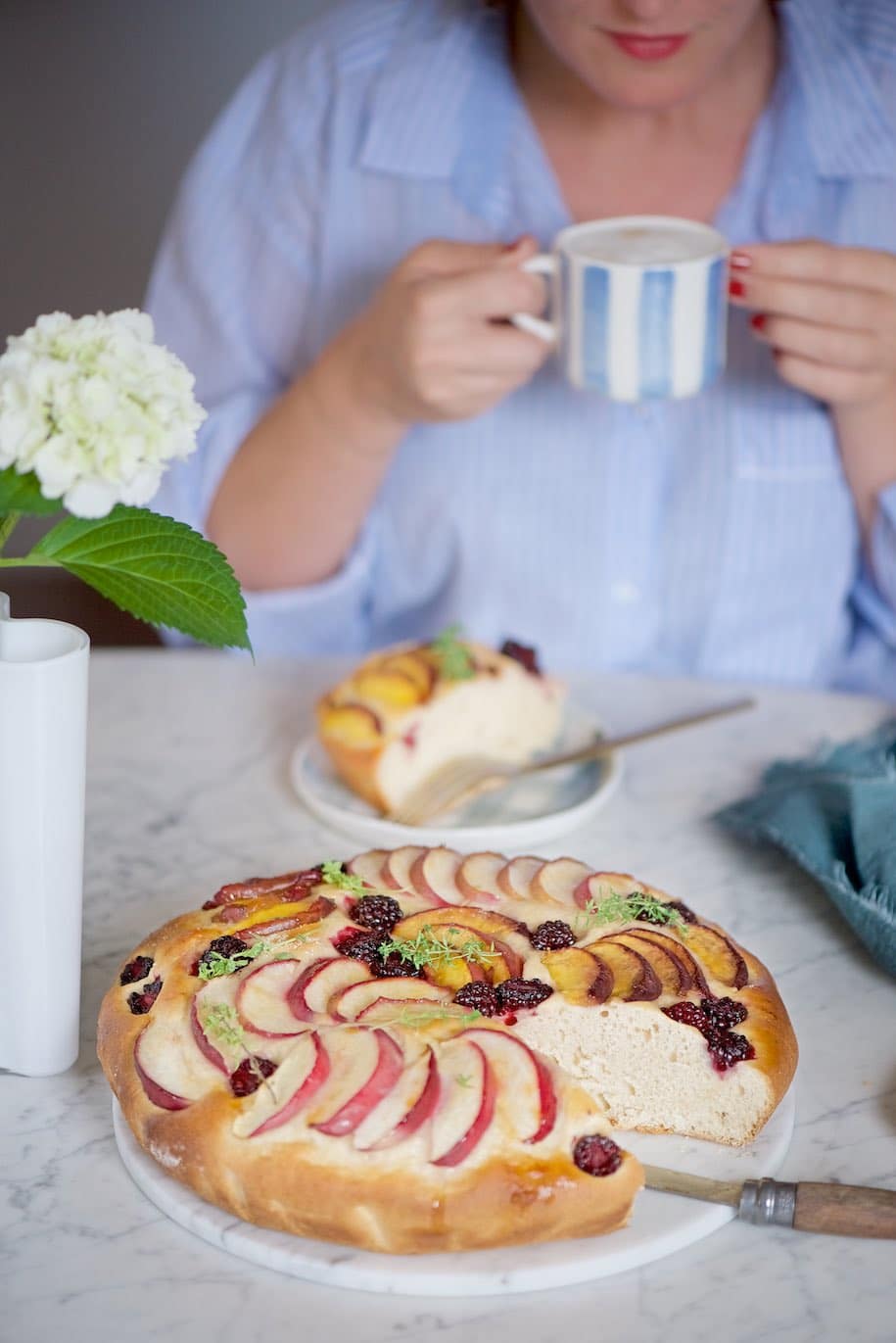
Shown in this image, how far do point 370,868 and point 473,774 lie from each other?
44 cm

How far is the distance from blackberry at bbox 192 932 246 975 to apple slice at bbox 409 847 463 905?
0.20 metres

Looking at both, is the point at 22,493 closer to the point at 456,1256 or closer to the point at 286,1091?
the point at 286,1091

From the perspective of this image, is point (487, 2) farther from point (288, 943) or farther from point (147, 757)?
point (288, 943)

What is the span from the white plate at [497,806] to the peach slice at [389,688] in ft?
0.34

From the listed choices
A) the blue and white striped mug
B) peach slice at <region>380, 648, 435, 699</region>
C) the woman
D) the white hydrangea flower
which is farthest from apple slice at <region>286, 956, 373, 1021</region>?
the woman

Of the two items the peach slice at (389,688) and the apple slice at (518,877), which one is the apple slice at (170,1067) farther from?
the peach slice at (389,688)

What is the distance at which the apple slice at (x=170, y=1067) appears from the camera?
1.17m

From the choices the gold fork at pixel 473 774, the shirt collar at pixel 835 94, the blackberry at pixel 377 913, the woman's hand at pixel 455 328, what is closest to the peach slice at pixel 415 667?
the gold fork at pixel 473 774

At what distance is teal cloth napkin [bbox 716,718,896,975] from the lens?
1.53 metres

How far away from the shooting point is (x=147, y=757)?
1990mm

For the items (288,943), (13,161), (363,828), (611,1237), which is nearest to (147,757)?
(363,828)

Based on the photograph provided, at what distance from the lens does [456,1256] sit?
3.66ft

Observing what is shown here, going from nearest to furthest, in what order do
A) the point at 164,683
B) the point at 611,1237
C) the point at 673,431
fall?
the point at 611,1237
the point at 164,683
the point at 673,431

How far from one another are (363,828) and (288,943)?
46 centimetres
